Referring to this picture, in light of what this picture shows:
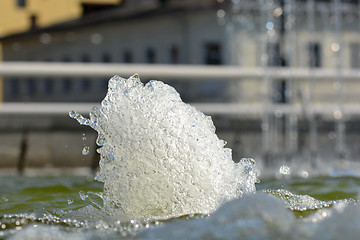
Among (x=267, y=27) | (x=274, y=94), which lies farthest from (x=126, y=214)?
(x=267, y=27)

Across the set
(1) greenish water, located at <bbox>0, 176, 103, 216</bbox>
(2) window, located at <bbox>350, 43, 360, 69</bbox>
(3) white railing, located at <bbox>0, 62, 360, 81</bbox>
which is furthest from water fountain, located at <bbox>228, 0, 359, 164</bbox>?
(2) window, located at <bbox>350, 43, 360, 69</bbox>

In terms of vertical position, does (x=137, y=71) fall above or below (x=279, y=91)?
above

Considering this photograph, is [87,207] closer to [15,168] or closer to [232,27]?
[15,168]

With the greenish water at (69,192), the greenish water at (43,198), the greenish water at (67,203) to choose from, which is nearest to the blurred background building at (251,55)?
the greenish water at (69,192)

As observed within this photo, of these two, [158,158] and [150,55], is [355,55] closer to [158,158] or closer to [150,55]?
[150,55]

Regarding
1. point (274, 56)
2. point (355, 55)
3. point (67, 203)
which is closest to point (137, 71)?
point (274, 56)

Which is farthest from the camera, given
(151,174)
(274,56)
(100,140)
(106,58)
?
(106,58)

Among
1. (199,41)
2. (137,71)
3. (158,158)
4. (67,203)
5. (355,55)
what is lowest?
(67,203)
